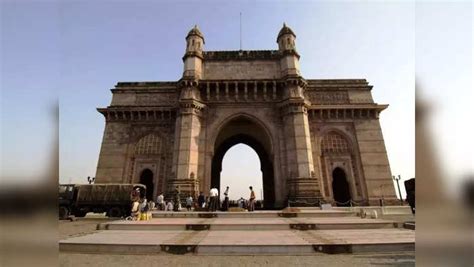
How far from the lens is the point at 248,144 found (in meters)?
26.6

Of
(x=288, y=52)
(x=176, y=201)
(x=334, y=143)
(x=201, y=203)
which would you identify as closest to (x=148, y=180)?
(x=176, y=201)

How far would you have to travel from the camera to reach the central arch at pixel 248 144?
23906 millimetres

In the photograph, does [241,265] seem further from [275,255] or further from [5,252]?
[5,252]

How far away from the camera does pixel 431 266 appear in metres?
1.15

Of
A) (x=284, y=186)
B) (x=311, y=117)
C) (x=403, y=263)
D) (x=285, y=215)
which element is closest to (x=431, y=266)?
(x=403, y=263)

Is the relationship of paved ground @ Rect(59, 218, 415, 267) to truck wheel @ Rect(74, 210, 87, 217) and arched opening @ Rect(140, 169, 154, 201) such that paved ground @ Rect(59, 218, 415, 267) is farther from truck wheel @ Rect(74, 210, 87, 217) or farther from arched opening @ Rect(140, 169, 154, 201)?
arched opening @ Rect(140, 169, 154, 201)

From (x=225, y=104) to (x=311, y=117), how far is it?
702 centimetres

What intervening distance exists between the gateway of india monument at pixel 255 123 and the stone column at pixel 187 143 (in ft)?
0.24

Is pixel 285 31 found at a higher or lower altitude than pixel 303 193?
higher

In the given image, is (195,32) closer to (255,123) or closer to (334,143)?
(255,123)

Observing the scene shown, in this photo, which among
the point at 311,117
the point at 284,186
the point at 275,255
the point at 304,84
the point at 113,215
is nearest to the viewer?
the point at 275,255

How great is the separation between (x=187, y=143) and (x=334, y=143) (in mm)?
11573

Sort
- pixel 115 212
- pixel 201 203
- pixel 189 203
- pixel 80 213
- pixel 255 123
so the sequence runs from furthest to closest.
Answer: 1. pixel 255 123
2. pixel 80 213
3. pixel 115 212
4. pixel 201 203
5. pixel 189 203

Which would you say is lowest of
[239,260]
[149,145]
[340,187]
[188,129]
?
[239,260]
